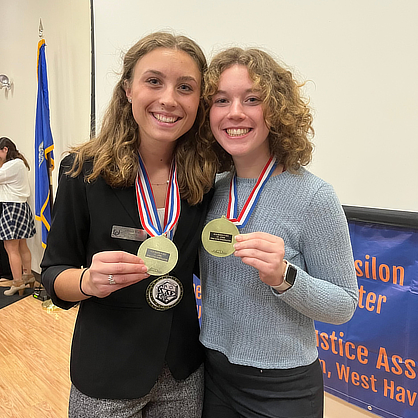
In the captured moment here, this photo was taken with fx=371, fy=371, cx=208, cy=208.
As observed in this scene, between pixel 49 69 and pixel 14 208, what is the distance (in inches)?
71.2

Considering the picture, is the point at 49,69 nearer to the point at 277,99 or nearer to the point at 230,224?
the point at 277,99

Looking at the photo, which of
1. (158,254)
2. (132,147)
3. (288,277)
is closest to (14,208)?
(132,147)

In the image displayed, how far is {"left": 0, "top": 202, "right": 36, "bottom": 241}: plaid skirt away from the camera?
4.74 m

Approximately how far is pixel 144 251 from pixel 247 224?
0.32 m

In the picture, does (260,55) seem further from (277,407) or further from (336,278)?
(277,407)

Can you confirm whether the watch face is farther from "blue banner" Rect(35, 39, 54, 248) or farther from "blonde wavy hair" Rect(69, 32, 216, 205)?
"blue banner" Rect(35, 39, 54, 248)

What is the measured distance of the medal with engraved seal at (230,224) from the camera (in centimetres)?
105

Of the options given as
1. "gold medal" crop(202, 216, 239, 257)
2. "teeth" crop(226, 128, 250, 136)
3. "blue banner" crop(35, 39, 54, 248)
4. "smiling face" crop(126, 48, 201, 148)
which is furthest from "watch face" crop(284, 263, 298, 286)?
"blue banner" crop(35, 39, 54, 248)

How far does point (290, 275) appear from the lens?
97 centimetres

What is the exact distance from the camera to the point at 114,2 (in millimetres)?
3279

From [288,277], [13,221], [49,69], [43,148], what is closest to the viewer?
[288,277]

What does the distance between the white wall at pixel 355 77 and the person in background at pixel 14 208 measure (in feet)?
11.6

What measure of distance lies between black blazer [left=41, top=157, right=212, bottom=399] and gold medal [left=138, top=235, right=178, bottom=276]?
9cm

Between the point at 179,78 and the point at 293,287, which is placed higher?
the point at 179,78
